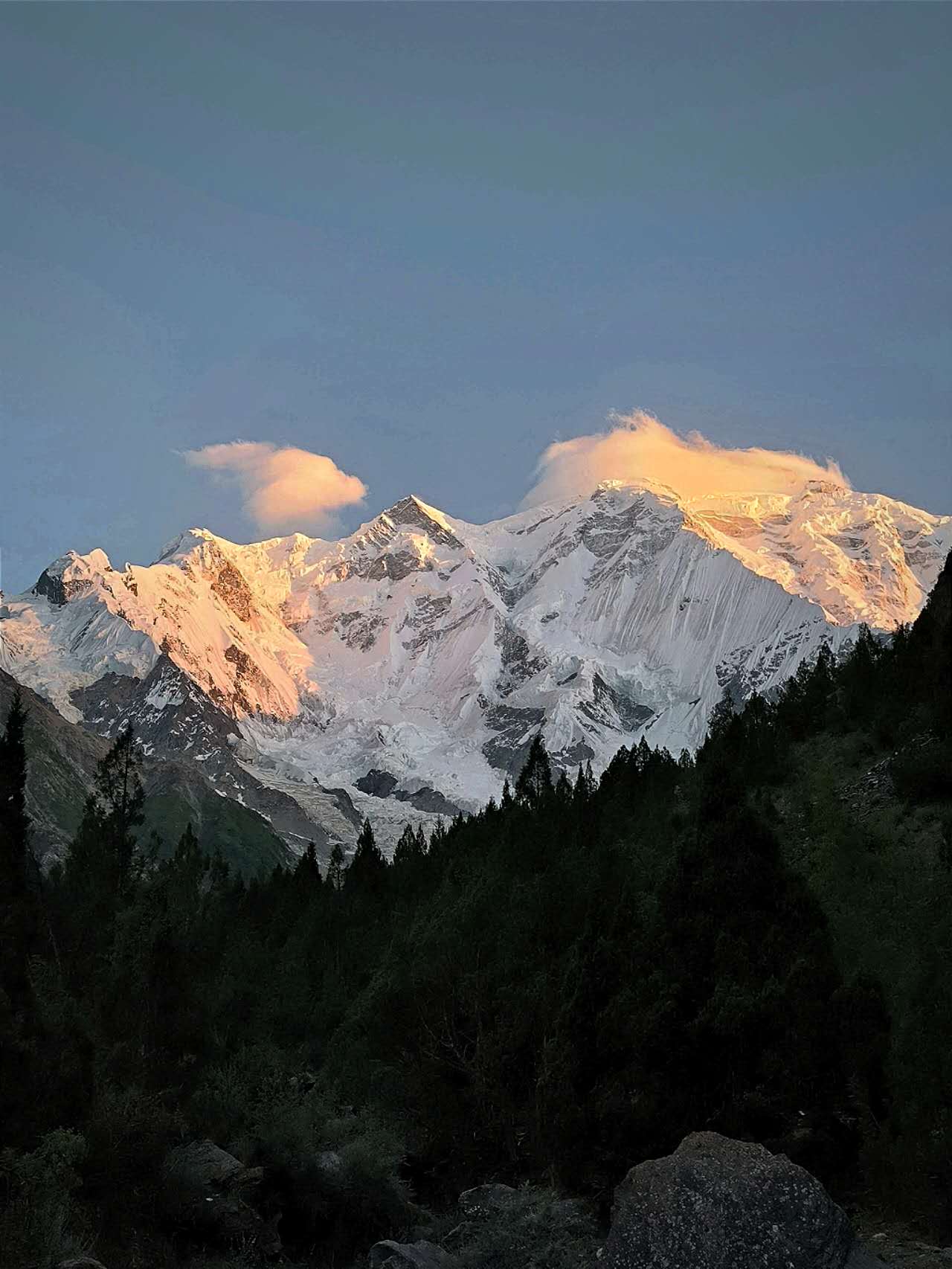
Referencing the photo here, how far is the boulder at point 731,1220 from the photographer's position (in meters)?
11.9

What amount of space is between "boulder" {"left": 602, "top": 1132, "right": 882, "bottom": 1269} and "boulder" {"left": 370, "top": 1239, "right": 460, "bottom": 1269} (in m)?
4.72

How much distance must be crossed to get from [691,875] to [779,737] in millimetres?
41884

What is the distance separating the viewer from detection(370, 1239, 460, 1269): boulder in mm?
16078

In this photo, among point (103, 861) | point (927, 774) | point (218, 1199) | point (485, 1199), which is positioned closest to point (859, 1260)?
point (485, 1199)

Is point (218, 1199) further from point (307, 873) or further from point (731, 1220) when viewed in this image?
point (307, 873)

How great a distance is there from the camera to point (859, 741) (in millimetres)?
52156

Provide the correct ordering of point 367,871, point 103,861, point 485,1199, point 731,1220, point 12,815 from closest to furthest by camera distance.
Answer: point 731,1220, point 485,1199, point 12,815, point 103,861, point 367,871

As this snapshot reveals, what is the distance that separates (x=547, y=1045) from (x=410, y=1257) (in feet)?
20.3

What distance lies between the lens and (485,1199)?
20.0 meters

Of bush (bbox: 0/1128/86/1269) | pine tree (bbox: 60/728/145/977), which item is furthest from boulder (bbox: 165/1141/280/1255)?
pine tree (bbox: 60/728/145/977)

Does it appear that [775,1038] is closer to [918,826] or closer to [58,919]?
[918,826]

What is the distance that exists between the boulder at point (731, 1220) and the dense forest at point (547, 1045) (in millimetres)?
5763

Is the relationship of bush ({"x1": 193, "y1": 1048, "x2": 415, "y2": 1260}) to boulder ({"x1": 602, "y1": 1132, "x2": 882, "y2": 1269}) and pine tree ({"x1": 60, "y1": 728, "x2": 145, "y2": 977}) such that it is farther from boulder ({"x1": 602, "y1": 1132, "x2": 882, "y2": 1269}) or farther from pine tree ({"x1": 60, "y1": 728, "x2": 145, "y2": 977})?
pine tree ({"x1": 60, "y1": 728, "x2": 145, "y2": 977})

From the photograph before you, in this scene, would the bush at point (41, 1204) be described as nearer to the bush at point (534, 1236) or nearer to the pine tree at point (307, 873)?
the bush at point (534, 1236)
